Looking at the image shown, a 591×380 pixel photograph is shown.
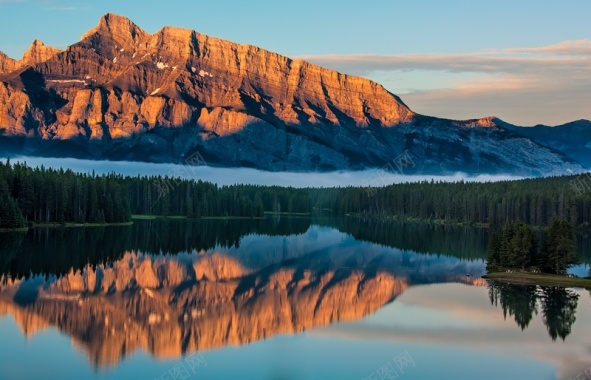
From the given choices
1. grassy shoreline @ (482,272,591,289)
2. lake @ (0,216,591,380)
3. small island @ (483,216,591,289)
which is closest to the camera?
lake @ (0,216,591,380)

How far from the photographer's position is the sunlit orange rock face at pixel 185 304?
59875 millimetres

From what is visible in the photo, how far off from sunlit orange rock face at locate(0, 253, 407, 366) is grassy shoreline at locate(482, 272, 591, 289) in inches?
530

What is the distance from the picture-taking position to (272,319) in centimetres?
7000

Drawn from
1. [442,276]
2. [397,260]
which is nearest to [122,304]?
[442,276]

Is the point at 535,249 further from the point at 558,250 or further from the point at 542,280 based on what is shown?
the point at 542,280

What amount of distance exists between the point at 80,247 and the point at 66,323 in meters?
62.2

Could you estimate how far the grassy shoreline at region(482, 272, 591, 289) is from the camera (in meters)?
88.6

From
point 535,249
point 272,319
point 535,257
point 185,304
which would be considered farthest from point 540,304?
point 185,304

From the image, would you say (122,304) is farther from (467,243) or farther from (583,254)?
(467,243)

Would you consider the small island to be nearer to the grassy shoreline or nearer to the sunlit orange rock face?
the grassy shoreline

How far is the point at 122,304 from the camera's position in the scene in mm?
74500

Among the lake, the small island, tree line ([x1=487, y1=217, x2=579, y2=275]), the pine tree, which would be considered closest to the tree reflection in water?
the lake

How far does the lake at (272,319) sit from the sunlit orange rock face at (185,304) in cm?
20

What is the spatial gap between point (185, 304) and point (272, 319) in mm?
10915
